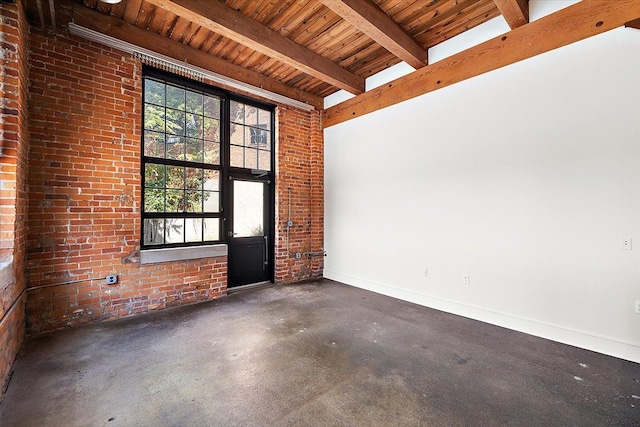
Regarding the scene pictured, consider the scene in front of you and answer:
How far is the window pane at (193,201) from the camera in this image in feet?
13.0

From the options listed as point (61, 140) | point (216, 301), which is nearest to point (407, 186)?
point (216, 301)

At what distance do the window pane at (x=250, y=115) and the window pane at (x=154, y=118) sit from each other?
4.19 feet

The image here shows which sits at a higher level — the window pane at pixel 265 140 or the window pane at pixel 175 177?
the window pane at pixel 265 140

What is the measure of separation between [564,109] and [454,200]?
1.40m

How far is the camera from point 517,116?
10.3 feet

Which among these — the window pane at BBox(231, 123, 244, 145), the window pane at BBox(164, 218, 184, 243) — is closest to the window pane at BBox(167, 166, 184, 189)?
the window pane at BBox(164, 218, 184, 243)

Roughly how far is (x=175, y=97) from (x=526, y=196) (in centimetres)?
452

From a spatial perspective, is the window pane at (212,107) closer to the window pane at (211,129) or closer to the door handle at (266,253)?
the window pane at (211,129)

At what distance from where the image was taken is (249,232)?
4.77m

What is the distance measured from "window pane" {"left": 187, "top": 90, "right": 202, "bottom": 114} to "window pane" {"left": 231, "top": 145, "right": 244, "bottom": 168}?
0.71 m

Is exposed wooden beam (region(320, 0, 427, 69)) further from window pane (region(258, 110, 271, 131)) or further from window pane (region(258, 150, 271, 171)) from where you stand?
window pane (region(258, 150, 271, 171))

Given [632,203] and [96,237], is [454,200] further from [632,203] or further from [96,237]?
[96,237]

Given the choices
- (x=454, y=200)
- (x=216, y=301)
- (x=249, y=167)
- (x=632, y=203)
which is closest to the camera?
(x=632, y=203)

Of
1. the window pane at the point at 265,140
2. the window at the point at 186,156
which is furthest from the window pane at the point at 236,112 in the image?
the window pane at the point at 265,140
